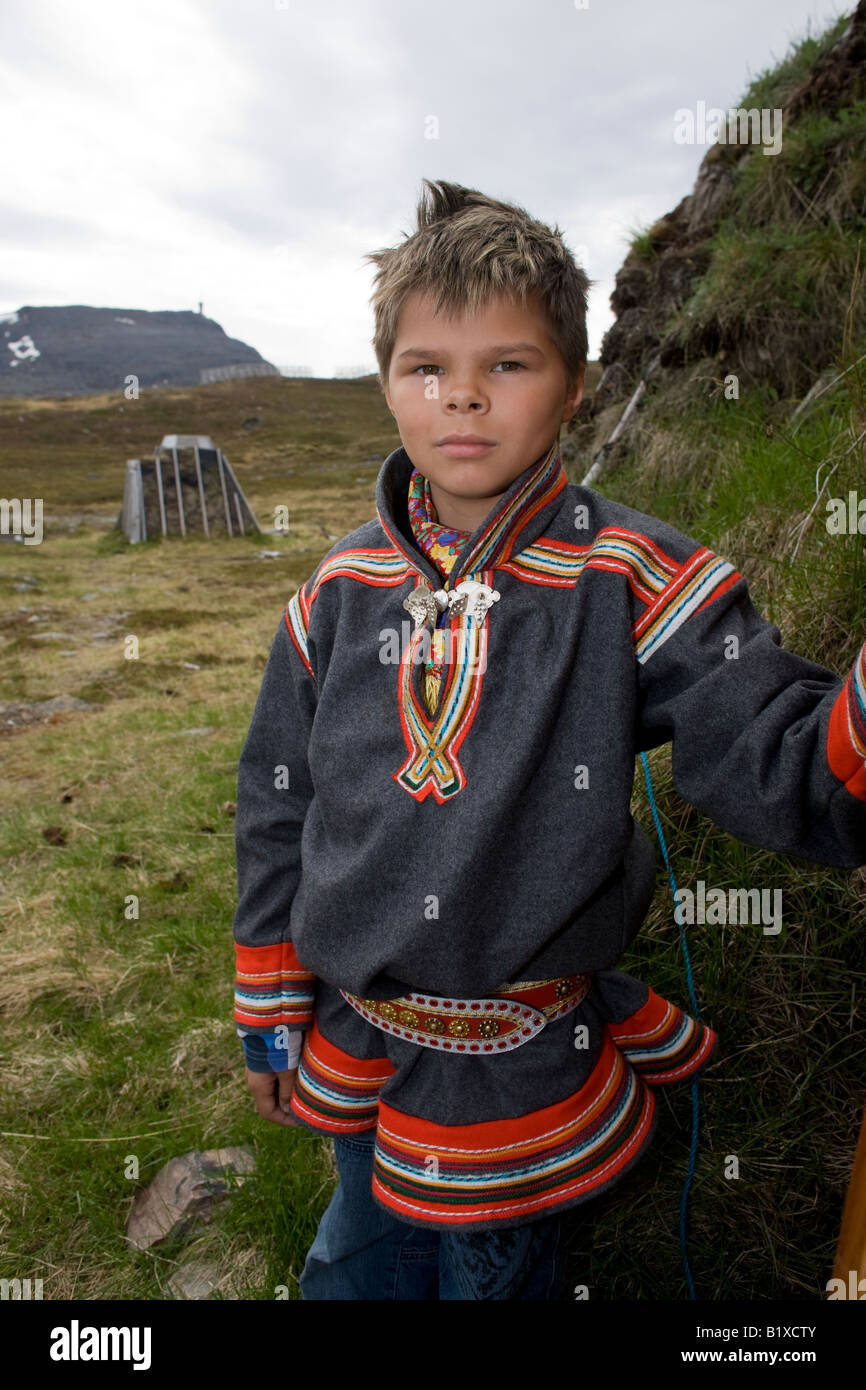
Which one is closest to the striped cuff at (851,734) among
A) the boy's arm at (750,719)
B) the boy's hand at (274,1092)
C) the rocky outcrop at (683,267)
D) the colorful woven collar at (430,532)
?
the boy's arm at (750,719)

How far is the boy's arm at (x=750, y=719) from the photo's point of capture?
1058 millimetres

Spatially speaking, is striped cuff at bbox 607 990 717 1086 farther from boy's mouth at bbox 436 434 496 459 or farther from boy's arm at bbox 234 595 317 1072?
boy's mouth at bbox 436 434 496 459

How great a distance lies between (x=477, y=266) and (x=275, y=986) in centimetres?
126

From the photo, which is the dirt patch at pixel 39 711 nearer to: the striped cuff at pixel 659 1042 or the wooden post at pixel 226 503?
the striped cuff at pixel 659 1042

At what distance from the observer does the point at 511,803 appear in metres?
1.29

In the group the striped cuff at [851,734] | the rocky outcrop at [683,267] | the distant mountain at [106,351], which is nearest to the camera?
the striped cuff at [851,734]

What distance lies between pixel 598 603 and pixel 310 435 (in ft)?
136

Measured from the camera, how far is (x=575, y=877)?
1304mm

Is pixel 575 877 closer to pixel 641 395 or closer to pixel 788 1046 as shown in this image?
pixel 788 1046

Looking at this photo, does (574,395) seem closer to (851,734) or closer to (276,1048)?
(851,734)

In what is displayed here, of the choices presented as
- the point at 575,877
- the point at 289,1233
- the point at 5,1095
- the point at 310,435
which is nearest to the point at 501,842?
the point at 575,877

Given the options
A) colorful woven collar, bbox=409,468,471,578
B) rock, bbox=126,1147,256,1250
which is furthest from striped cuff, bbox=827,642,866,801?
rock, bbox=126,1147,256,1250

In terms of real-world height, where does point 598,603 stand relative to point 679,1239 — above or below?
above

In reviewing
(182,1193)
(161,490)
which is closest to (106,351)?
(161,490)
